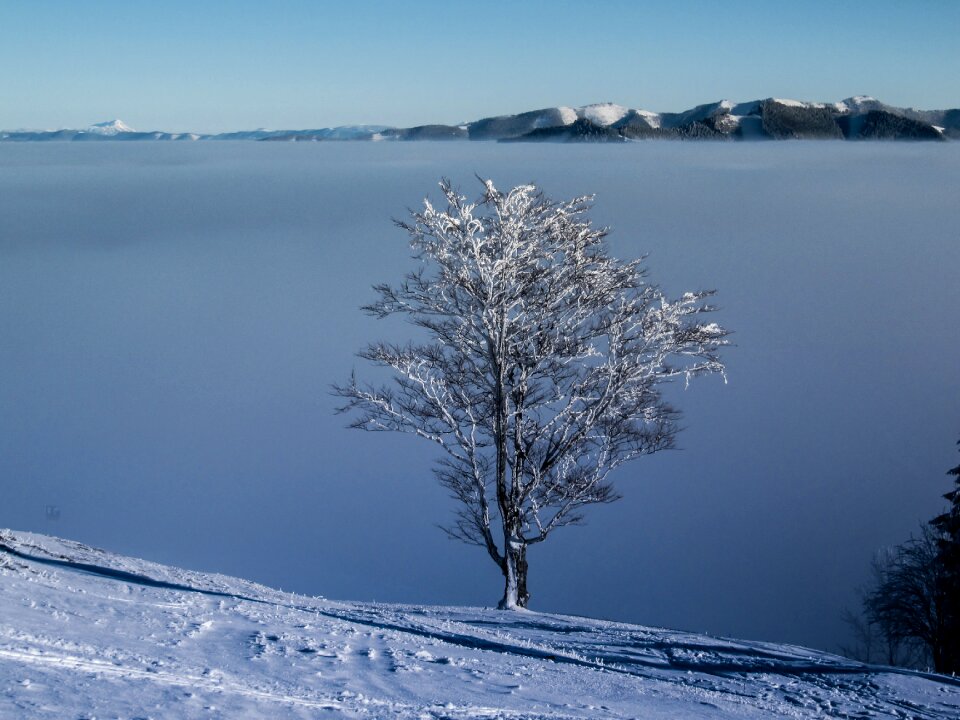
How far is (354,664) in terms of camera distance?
21.1 ft

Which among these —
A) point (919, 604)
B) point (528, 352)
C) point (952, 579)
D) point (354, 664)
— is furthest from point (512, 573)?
point (919, 604)

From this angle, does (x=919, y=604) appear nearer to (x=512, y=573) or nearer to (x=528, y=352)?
(x=512, y=573)

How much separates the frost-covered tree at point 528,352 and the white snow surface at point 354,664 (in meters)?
2.96

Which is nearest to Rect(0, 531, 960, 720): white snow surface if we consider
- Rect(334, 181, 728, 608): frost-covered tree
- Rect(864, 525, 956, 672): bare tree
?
Rect(334, 181, 728, 608): frost-covered tree

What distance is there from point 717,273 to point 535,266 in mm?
89390

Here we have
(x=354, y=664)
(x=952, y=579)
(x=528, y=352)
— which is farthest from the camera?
(x=952, y=579)

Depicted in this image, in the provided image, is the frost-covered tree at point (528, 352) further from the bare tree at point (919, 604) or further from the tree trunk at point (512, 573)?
the bare tree at point (919, 604)

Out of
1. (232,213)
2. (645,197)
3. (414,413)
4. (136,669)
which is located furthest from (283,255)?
(136,669)

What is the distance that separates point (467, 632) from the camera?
8.88 metres

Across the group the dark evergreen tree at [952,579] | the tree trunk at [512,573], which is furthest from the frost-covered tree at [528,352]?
the dark evergreen tree at [952,579]

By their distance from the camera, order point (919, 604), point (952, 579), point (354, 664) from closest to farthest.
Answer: point (354, 664) < point (952, 579) < point (919, 604)

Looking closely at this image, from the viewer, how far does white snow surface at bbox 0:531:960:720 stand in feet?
17.0

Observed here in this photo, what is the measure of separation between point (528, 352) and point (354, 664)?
6.71 m

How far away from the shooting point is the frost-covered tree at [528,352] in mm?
12188
